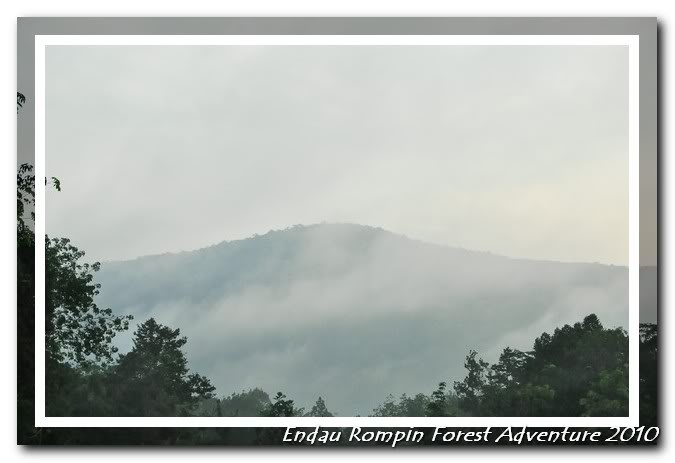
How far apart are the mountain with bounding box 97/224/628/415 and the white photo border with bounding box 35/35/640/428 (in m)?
0.13

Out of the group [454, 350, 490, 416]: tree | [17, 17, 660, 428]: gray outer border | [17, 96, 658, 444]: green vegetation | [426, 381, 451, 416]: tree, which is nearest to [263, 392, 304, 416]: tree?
[17, 96, 658, 444]: green vegetation

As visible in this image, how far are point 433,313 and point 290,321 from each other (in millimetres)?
825

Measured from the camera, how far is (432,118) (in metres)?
5.10

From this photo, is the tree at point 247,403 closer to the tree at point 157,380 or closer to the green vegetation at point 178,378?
the green vegetation at point 178,378

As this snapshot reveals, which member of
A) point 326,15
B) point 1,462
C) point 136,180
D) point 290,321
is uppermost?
point 326,15

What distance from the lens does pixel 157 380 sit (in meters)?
5.11

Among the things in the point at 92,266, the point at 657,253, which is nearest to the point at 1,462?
the point at 92,266

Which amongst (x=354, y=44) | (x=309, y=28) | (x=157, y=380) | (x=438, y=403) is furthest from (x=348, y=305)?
(x=309, y=28)

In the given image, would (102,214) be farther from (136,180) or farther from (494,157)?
(494,157)

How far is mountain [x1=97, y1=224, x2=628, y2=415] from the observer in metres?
5.05

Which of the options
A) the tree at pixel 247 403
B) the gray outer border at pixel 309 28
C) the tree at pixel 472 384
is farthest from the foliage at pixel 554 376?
the gray outer border at pixel 309 28

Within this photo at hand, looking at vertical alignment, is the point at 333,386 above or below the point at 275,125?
below

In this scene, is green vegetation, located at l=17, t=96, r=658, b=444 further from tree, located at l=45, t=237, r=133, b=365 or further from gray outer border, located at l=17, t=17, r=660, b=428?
gray outer border, located at l=17, t=17, r=660, b=428

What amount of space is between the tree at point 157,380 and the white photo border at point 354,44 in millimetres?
75
